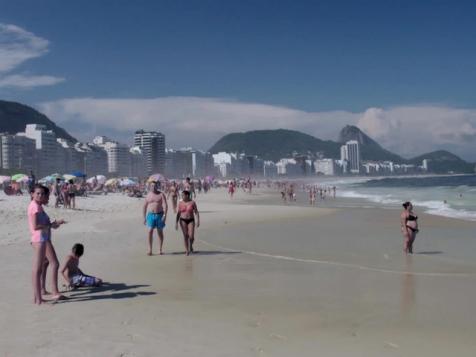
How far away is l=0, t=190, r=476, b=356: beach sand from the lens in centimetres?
405

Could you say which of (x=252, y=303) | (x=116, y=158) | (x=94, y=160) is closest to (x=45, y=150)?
(x=94, y=160)

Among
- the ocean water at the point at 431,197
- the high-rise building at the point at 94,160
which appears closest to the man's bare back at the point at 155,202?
the ocean water at the point at 431,197

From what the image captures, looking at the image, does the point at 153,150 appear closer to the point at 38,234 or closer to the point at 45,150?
the point at 45,150

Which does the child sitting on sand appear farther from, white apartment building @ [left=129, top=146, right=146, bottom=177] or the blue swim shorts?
white apartment building @ [left=129, top=146, right=146, bottom=177]

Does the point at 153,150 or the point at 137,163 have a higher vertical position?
the point at 153,150

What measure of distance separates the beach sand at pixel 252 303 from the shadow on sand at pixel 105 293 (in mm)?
14

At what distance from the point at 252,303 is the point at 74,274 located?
2371 millimetres

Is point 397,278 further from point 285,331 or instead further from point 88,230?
point 88,230

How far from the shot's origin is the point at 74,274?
6.20 m

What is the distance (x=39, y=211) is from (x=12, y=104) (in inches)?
6492

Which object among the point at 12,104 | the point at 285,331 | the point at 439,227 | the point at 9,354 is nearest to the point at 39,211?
the point at 9,354

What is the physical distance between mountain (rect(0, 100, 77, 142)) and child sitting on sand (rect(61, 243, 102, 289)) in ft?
495

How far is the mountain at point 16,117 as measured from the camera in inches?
5723

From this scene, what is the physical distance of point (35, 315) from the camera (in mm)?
4914
